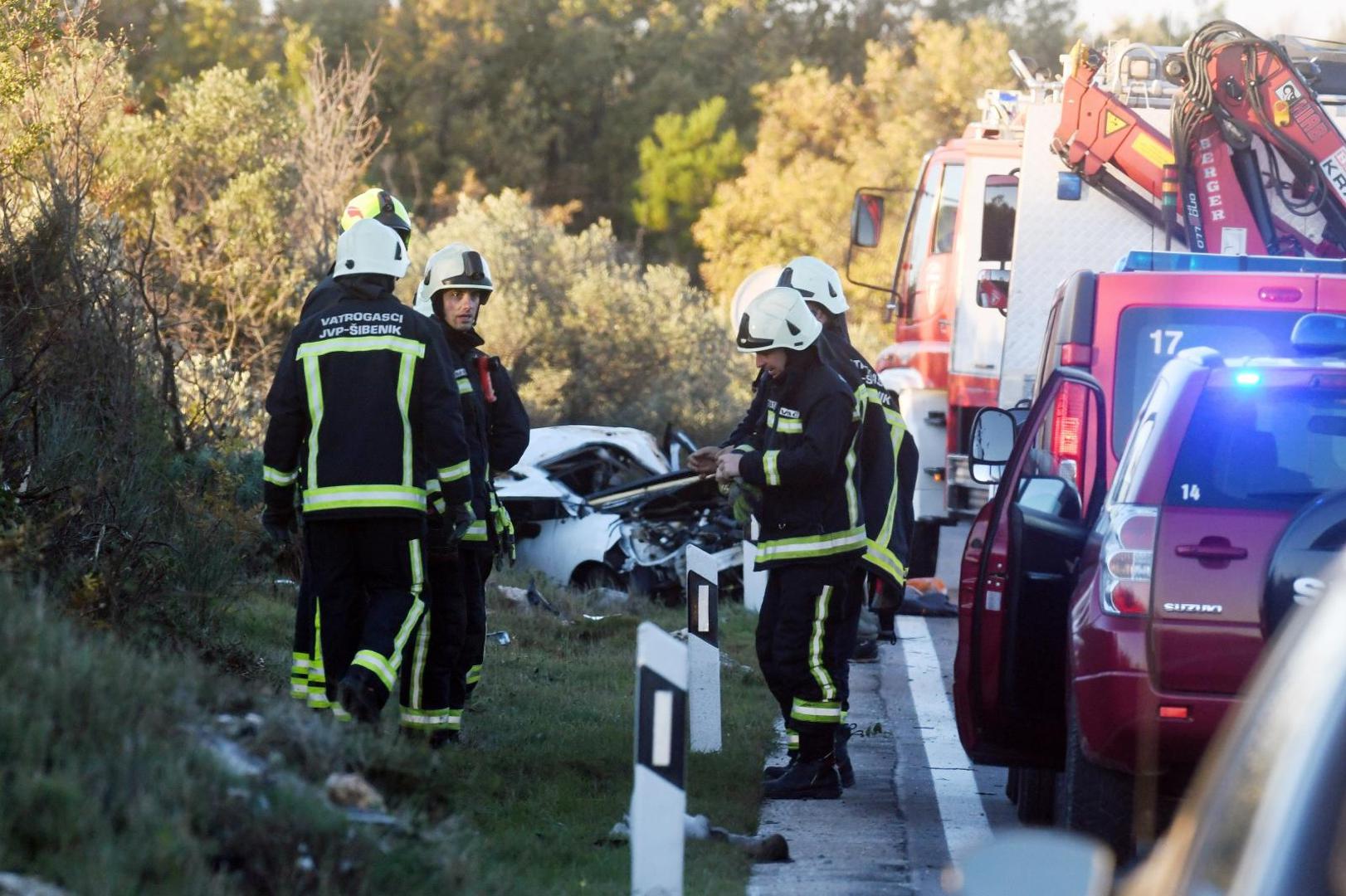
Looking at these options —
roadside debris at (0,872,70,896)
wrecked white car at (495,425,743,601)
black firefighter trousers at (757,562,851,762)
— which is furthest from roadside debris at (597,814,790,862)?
wrecked white car at (495,425,743,601)

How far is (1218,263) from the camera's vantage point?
8969mm

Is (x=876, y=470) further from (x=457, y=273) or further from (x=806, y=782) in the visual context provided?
(x=457, y=273)

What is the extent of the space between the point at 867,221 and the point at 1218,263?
7.45 meters

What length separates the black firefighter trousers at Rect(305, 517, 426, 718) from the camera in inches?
281

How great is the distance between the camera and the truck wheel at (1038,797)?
23.5ft

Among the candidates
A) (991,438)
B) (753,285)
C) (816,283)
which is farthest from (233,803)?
(753,285)

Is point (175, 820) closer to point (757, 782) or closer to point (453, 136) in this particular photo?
point (757, 782)

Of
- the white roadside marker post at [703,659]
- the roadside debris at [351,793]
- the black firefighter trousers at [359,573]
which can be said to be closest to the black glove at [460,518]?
the black firefighter trousers at [359,573]

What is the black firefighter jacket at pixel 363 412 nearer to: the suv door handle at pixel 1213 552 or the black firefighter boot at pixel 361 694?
the black firefighter boot at pixel 361 694

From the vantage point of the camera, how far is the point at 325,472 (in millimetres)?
7086

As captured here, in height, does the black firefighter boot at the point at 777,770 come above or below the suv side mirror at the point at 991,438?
below

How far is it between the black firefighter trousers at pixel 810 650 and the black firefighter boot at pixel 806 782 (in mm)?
34

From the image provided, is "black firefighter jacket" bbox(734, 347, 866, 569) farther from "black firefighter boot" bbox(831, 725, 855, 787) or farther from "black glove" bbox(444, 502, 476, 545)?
"black glove" bbox(444, 502, 476, 545)

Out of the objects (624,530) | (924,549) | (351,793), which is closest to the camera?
(351,793)
